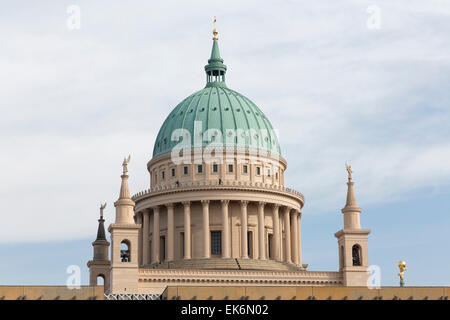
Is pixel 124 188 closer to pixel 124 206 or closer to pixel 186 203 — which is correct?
pixel 124 206

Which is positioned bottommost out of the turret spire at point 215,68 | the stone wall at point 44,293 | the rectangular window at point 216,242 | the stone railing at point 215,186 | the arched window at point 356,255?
the stone wall at point 44,293

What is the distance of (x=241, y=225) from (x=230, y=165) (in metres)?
9.01

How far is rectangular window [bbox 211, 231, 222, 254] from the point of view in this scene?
504 ft

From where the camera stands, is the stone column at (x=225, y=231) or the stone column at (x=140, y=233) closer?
the stone column at (x=225, y=231)

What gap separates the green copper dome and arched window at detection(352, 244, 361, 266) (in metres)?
23.6

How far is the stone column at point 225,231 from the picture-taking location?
15200cm

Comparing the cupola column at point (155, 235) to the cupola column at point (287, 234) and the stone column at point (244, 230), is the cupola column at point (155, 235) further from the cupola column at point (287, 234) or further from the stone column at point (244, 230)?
the cupola column at point (287, 234)

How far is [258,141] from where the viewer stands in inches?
6373

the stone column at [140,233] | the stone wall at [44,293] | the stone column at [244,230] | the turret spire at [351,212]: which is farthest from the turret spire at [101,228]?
the stone wall at [44,293]

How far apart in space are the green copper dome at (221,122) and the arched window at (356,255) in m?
23.6

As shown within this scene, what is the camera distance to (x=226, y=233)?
15362 centimetres

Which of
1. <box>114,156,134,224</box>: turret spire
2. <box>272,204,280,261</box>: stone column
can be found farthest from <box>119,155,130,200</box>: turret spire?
<box>272,204,280,261</box>: stone column
